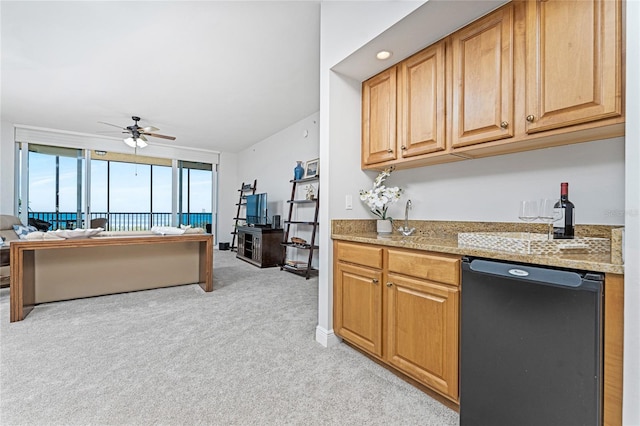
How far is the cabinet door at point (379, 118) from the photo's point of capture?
2219 mm

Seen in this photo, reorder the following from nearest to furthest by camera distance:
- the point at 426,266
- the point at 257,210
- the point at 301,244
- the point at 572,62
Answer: the point at 572,62
the point at 426,266
the point at 301,244
the point at 257,210

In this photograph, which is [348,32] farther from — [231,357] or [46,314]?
[46,314]

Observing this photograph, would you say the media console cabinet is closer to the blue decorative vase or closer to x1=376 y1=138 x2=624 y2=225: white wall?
the blue decorative vase

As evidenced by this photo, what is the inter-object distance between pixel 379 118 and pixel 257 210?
4.48m

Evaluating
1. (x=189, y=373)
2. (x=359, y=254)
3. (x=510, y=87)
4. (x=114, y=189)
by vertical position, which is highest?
(x=510, y=87)

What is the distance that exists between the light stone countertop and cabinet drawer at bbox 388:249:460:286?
42 millimetres

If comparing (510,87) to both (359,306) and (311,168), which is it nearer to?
(359,306)

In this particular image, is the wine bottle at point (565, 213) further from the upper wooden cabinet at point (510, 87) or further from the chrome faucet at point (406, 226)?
the chrome faucet at point (406, 226)

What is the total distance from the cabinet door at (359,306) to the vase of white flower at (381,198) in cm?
46

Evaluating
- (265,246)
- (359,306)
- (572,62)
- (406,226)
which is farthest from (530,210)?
(265,246)

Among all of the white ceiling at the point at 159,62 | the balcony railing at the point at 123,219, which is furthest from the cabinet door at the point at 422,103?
the balcony railing at the point at 123,219

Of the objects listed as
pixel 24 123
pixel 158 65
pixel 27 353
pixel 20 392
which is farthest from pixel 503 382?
pixel 24 123

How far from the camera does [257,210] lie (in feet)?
20.9

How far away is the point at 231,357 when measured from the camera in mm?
2100
